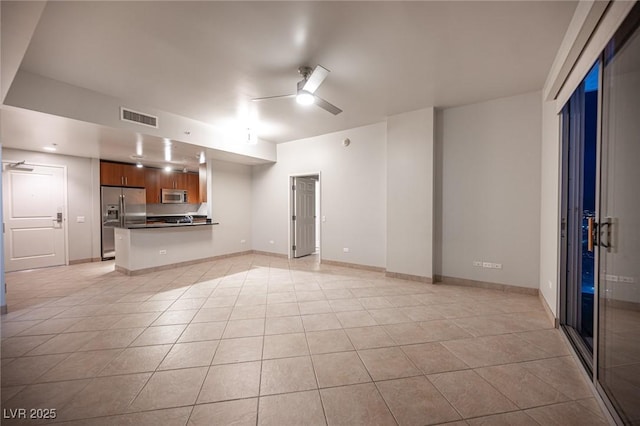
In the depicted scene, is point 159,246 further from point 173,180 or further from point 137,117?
point 173,180

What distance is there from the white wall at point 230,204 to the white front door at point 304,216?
1.54 meters

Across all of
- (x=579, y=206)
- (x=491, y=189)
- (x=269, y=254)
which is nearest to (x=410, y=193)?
(x=491, y=189)

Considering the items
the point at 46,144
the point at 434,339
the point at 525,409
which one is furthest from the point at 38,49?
the point at 525,409

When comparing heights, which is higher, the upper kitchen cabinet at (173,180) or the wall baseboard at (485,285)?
the upper kitchen cabinet at (173,180)

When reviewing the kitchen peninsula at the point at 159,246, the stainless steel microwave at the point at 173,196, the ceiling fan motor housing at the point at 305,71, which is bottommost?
the kitchen peninsula at the point at 159,246

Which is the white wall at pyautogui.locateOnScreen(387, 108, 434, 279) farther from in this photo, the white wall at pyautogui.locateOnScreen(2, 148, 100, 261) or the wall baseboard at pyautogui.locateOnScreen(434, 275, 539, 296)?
the white wall at pyautogui.locateOnScreen(2, 148, 100, 261)

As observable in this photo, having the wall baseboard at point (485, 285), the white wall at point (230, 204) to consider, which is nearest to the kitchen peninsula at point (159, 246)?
the white wall at point (230, 204)

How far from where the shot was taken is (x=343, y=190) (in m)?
5.42

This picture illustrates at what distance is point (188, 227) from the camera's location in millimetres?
5648

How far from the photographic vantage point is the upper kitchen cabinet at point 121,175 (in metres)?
6.21

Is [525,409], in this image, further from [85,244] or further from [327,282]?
[85,244]

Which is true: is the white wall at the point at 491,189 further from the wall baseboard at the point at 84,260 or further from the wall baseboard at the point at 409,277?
the wall baseboard at the point at 84,260

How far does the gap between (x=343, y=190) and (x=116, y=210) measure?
19.1 ft

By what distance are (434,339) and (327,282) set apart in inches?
83.5
